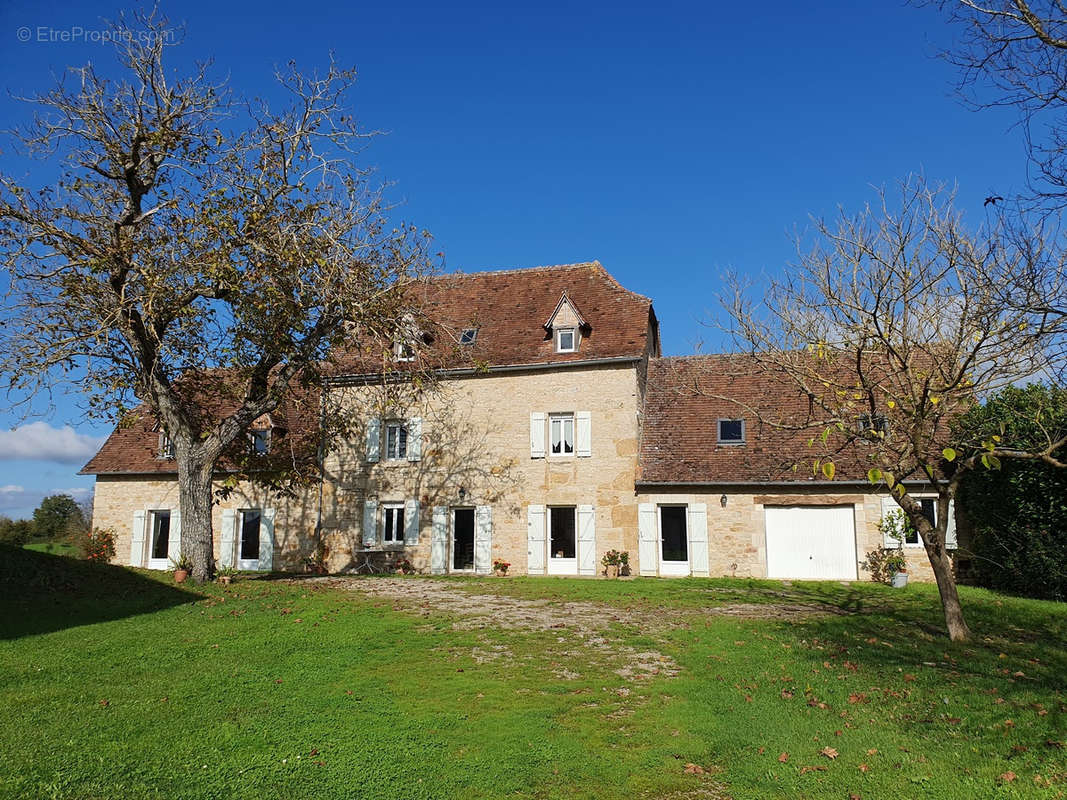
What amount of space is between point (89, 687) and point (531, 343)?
15.8m

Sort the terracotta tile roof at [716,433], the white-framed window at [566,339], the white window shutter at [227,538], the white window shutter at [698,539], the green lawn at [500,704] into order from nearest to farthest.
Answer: the green lawn at [500,704], the terracotta tile roof at [716,433], the white window shutter at [698,539], the white-framed window at [566,339], the white window shutter at [227,538]

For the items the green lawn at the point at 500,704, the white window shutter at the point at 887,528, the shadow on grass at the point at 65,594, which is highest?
the white window shutter at the point at 887,528

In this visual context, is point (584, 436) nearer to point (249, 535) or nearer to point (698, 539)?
point (698, 539)

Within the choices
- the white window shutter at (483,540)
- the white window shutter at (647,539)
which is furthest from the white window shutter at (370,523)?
the white window shutter at (647,539)

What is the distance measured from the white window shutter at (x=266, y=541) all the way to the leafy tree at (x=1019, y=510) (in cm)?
1930

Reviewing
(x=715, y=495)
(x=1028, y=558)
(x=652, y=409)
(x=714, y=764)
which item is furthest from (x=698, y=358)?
(x=714, y=764)

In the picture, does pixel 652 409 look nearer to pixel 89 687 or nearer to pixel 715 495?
pixel 715 495

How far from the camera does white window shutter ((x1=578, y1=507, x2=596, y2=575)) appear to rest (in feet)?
66.2

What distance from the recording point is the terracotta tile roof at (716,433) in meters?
19.4

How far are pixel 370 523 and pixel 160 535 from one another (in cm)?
850

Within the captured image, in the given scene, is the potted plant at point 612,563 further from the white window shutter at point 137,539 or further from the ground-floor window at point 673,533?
the white window shutter at point 137,539

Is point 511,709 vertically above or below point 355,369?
below

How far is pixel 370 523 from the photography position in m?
22.0

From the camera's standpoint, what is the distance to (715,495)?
19734mm
